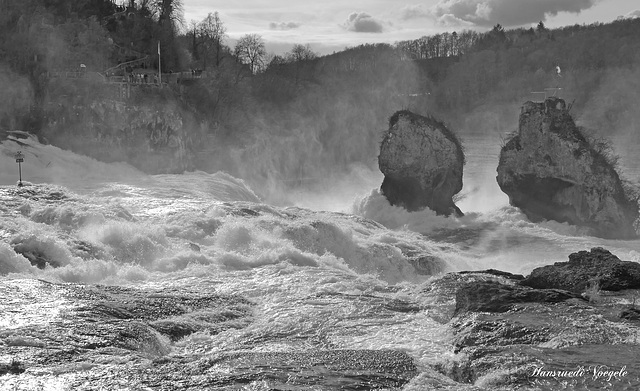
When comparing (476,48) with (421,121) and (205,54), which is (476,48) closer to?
(205,54)

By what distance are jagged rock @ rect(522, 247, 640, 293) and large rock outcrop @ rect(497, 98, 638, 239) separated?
51.2 ft

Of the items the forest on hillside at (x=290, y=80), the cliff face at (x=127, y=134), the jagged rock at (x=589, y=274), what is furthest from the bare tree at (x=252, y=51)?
the jagged rock at (x=589, y=274)

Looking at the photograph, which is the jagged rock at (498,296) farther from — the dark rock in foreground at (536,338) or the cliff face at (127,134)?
the cliff face at (127,134)

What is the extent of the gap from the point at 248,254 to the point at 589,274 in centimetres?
938

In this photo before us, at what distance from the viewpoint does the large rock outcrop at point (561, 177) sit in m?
31.4

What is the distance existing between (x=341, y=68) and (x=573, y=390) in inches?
2714

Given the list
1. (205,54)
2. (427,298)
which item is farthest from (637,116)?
(427,298)

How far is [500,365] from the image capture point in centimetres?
1119

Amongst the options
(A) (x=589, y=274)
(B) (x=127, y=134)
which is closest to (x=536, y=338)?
(A) (x=589, y=274)

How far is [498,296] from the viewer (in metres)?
14.3

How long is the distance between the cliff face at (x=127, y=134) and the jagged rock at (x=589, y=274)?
2999cm

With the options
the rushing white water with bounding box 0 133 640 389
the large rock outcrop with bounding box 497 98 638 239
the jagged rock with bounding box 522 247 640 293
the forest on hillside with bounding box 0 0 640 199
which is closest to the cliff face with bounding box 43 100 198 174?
the forest on hillside with bounding box 0 0 640 199

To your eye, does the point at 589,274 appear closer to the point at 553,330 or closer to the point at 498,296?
the point at 498,296

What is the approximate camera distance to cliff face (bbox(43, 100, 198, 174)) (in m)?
41.0
